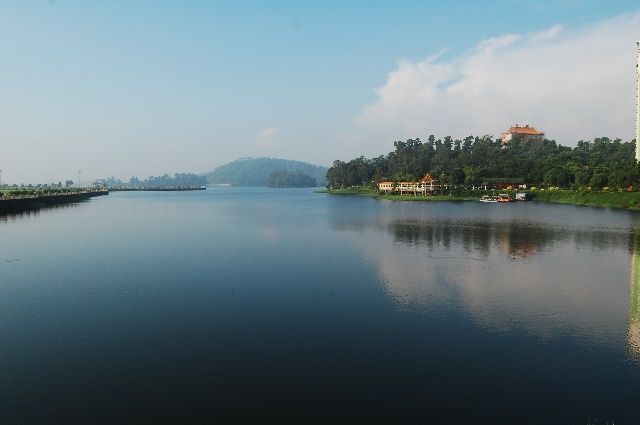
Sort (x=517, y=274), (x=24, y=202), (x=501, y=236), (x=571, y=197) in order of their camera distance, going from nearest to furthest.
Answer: (x=517, y=274) < (x=501, y=236) < (x=24, y=202) < (x=571, y=197)

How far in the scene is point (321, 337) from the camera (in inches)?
1067

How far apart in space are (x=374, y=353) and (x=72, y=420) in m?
14.3

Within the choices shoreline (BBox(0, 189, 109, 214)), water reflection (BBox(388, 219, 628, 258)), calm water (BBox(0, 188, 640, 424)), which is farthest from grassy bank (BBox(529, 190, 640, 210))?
shoreline (BBox(0, 189, 109, 214))

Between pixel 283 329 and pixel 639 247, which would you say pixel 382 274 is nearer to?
pixel 283 329

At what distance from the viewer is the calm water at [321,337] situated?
19281 millimetres

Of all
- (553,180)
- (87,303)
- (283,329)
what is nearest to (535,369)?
(283,329)

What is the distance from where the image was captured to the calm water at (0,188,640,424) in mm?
19281

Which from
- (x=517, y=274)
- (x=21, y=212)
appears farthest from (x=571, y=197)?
(x=21, y=212)

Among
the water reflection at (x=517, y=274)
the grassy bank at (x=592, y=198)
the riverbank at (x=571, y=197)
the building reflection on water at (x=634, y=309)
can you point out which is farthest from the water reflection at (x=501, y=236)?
the riverbank at (x=571, y=197)

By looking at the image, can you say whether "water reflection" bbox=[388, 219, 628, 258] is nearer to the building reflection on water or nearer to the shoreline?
the building reflection on water

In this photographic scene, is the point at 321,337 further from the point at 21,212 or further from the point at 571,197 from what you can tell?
the point at 571,197

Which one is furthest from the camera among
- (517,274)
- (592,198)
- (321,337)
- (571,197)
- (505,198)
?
(505,198)

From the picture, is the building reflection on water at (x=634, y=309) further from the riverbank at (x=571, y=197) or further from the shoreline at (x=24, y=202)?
the shoreline at (x=24, y=202)

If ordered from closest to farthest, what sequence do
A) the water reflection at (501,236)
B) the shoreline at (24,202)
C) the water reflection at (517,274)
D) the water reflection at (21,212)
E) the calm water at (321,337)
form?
the calm water at (321,337), the water reflection at (517,274), the water reflection at (501,236), the water reflection at (21,212), the shoreline at (24,202)
